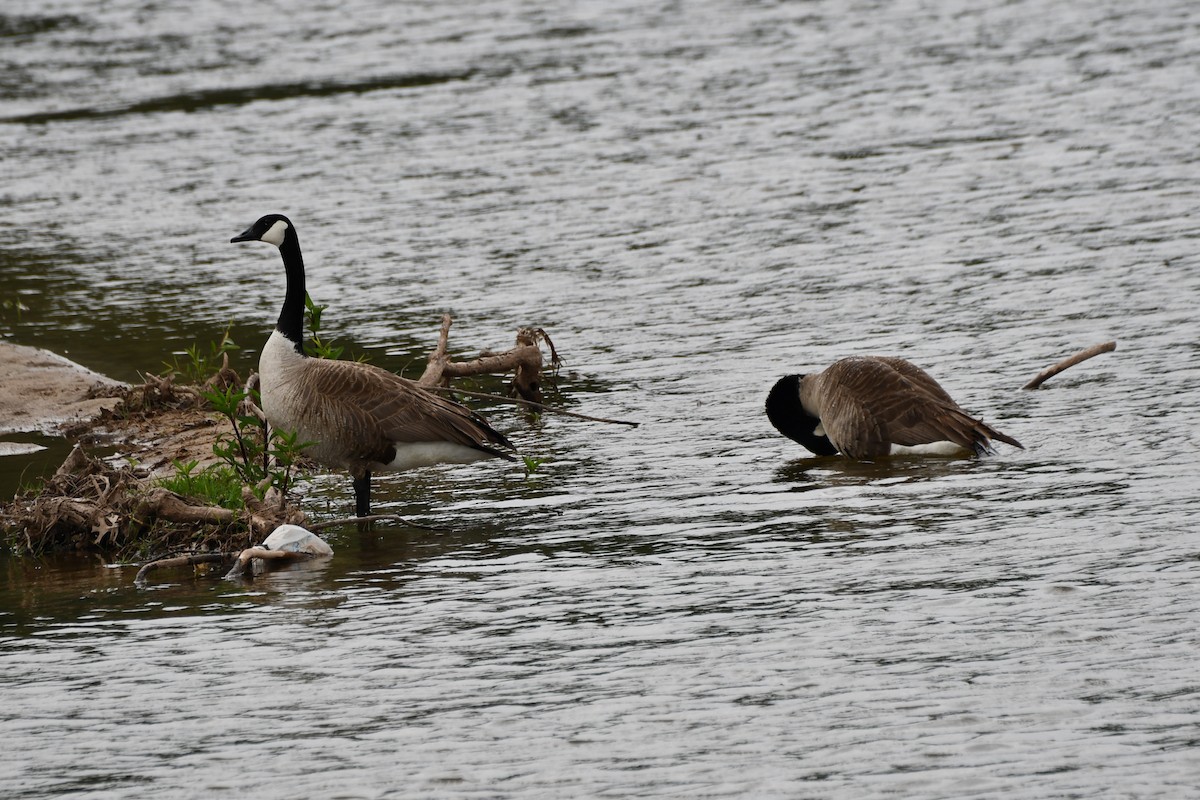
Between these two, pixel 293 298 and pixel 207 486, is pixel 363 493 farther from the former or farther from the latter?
pixel 293 298

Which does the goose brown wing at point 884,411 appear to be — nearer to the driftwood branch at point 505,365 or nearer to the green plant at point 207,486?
the driftwood branch at point 505,365

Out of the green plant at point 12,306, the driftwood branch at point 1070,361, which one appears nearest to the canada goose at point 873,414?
the driftwood branch at point 1070,361

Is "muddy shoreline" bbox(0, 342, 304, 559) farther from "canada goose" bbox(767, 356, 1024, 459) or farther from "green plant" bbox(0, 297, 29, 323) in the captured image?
"green plant" bbox(0, 297, 29, 323)

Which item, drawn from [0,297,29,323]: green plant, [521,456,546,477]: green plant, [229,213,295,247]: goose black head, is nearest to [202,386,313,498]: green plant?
[229,213,295,247]: goose black head

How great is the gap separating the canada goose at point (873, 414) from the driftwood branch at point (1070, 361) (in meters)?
1.22

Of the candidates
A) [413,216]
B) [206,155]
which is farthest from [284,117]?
[413,216]

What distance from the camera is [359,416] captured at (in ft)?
35.9

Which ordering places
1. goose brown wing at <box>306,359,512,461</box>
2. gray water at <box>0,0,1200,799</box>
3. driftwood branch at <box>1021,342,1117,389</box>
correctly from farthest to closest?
driftwood branch at <box>1021,342,1117,389</box> < goose brown wing at <box>306,359,512,461</box> < gray water at <box>0,0,1200,799</box>

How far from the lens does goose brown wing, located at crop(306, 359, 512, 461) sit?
10.9 meters

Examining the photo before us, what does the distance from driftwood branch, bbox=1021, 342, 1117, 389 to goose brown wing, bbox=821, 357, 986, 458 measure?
4.22ft

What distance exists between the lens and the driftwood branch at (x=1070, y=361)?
12645 mm

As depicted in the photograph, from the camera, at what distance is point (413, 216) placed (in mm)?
21938

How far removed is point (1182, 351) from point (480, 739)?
7980 mm

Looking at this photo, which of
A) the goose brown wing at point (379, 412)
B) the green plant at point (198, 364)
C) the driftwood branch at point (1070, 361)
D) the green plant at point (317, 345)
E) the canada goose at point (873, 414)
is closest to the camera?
the goose brown wing at point (379, 412)
